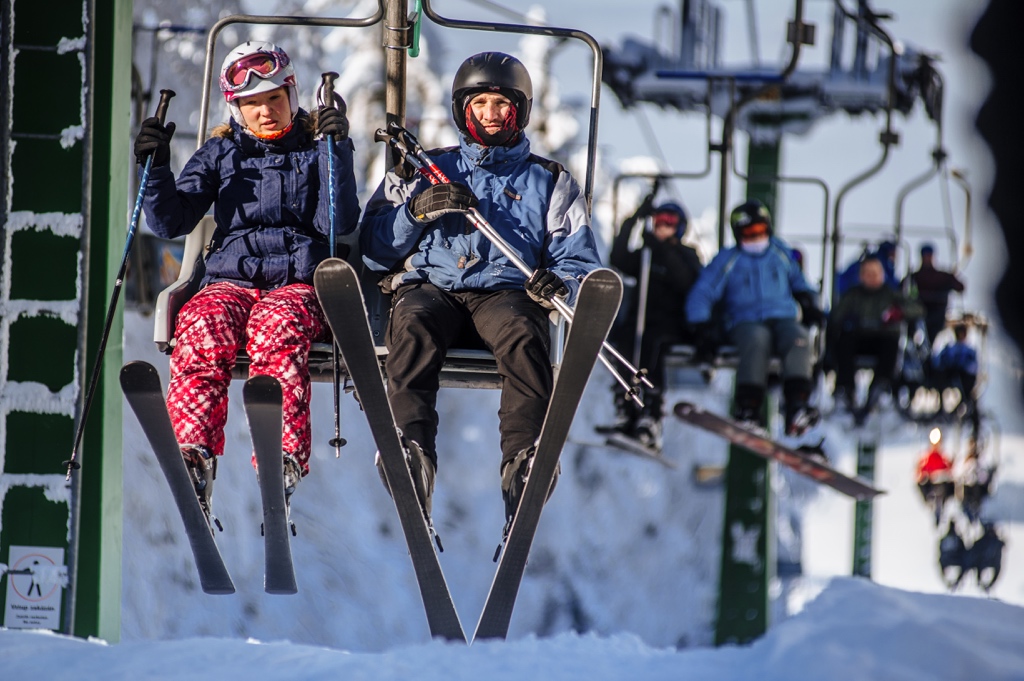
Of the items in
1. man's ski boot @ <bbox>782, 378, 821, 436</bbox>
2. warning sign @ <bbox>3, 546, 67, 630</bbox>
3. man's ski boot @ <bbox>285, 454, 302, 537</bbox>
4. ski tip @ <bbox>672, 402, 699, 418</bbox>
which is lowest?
warning sign @ <bbox>3, 546, 67, 630</bbox>

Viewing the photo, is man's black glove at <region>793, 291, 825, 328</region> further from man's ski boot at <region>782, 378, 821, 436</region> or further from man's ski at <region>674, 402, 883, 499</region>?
man's ski at <region>674, 402, 883, 499</region>

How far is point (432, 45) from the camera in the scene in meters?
28.5

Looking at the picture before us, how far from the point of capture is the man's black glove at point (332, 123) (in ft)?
10.5

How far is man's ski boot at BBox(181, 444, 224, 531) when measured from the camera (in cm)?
311

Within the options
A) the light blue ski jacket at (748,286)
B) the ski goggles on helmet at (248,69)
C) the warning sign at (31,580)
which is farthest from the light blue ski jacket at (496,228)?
the light blue ski jacket at (748,286)

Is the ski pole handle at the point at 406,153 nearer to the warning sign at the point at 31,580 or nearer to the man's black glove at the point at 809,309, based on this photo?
the warning sign at the point at 31,580

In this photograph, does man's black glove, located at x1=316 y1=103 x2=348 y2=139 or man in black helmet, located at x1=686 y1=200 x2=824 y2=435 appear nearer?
man's black glove, located at x1=316 y1=103 x2=348 y2=139

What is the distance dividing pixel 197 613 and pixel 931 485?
15116 millimetres

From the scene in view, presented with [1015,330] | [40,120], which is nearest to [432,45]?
[40,120]

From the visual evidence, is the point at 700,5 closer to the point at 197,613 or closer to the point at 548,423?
the point at 548,423

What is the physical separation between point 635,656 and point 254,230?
295 cm

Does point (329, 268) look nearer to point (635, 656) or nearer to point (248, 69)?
point (248, 69)

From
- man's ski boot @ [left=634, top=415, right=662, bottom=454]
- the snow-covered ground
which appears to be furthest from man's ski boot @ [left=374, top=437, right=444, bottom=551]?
man's ski boot @ [left=634, top=415, right=662, bottom=454]

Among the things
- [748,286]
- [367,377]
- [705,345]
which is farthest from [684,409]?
[367,377]
